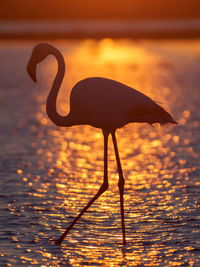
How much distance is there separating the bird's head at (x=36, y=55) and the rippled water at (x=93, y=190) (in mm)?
1444

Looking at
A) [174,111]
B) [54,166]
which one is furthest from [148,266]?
[174,111]

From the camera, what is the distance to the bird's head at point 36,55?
6.84m

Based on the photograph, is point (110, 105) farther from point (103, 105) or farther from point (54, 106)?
point (54, 106)

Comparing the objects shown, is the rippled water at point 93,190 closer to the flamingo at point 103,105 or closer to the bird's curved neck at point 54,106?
the flamingo at point 103,105

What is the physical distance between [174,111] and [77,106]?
812cm

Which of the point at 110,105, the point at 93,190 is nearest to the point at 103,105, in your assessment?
the point at 110,105

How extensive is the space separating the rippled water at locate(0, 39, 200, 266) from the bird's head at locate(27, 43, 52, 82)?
144cm

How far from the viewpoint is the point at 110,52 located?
114ft

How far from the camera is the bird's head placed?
22.5 ft

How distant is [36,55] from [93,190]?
6.62ft

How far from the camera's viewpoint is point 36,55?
688 cm

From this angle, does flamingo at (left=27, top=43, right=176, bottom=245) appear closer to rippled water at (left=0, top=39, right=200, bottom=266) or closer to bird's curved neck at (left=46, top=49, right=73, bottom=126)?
bird's curved neck at (left=46, top=49, right=73, bottom=126)

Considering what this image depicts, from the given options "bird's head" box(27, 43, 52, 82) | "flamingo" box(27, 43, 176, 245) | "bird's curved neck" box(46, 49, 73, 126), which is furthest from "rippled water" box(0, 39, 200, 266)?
"bird's head" box(27, 43, 52, 82)

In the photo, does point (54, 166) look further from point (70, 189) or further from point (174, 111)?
point (174, 111)
